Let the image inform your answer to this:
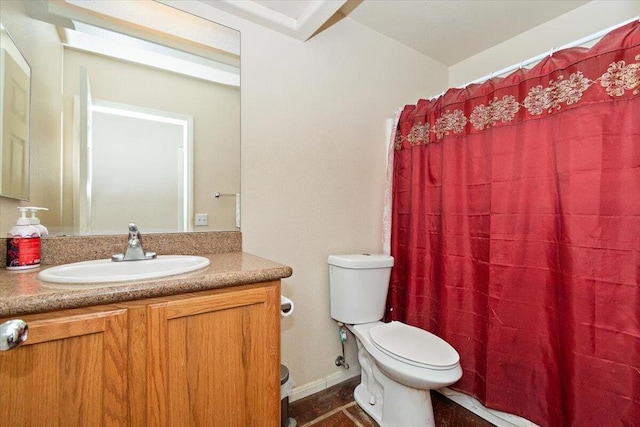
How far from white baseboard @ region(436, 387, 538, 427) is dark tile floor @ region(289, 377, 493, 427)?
24 mm

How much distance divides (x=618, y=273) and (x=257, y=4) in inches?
77.4

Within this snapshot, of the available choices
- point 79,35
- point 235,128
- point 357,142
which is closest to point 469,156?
point 357,142

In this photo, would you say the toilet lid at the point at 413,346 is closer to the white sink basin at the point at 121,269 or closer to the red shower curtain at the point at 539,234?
the red shower curtain at the point at 539,234

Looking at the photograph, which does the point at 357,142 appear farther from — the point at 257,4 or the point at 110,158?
the point at 110,158

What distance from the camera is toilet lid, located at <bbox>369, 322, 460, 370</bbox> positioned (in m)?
1.23

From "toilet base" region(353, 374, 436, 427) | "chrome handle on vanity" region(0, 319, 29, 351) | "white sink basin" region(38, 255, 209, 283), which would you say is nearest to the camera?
"chrome handle on vanity" region(0, 319, 29, 351)

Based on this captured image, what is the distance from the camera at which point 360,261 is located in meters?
1.62

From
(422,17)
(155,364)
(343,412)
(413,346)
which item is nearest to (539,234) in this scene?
(413,346)

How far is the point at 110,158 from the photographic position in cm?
122

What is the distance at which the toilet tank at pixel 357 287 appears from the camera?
5.33 feet

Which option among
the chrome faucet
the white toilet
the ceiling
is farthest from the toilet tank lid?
the ceiling

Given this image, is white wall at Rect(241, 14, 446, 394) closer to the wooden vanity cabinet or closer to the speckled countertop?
the speckled countertop

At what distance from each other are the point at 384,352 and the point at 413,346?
0.14 meters

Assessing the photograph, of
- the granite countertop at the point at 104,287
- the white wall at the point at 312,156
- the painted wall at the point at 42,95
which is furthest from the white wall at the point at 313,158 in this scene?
the painted wall at the point at 42,95
